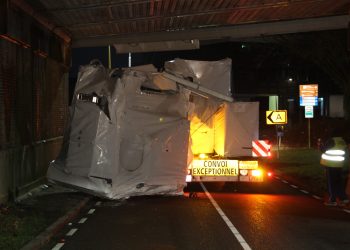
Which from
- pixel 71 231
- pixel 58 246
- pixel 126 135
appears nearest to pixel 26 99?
pixel 126 135

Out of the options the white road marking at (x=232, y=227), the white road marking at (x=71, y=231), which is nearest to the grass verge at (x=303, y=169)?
the white road marking at (x=232, y=227)

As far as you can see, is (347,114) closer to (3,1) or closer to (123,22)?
(123,22)

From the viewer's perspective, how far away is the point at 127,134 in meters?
13.3

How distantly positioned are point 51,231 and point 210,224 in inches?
117

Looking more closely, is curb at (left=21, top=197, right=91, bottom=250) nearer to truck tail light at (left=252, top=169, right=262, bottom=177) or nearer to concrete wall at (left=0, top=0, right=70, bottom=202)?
concrete wall at (left=0, top=0, right=70, bottom=202)

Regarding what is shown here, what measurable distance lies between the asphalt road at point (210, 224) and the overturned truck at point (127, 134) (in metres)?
0.63

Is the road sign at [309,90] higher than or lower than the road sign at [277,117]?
higher

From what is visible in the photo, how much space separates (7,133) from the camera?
40.5ft

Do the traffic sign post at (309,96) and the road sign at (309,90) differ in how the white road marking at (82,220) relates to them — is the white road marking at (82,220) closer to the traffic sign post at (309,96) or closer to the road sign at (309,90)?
the traffic sign post at (309,96)

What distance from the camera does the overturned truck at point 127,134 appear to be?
1312 centimetres

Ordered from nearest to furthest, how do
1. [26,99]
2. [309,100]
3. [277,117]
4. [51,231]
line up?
[51,231] → [26,99] → [309,100] → [277,117]

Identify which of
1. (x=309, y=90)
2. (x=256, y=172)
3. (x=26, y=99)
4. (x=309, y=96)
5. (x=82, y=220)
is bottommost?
(x=82, y=220)

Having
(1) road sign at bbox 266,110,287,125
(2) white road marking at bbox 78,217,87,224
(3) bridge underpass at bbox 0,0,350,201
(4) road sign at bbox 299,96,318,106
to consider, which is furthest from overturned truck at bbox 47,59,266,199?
(1) road sign at bbox 266,110,287,125

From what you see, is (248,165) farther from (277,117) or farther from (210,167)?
(277,117)
